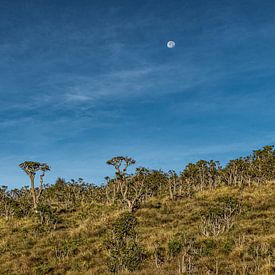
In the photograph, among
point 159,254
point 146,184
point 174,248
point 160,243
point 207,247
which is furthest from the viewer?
point 146,184

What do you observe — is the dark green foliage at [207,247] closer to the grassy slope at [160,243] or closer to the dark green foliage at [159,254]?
the grassy slope at [160,243]

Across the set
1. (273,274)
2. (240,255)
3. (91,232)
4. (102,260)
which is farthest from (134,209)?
(273,274)

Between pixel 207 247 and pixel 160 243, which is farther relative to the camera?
pixel 160 243

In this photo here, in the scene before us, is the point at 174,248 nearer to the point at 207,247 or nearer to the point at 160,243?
the point at 207,247

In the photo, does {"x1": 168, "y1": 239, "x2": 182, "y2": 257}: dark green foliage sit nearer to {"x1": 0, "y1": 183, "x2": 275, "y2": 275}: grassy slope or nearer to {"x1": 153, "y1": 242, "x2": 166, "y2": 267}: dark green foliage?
{"x1": 0, "y1": 183, "x2": 275, "y2": 275}: grassy slope

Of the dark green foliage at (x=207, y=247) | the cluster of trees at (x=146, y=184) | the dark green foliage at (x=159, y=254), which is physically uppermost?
the cluster of trees at (x=146, y=184)

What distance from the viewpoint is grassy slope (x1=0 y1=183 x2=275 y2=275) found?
56.4 feet

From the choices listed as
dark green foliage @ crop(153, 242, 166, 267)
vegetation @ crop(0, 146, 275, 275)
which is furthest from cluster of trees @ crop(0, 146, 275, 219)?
dark green foliage @ crop(153, 242, 166, 267)

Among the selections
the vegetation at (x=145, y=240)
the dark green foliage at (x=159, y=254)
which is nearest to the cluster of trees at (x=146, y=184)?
the vegetation at (x=145, y=240)

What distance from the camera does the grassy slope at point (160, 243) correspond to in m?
17.2

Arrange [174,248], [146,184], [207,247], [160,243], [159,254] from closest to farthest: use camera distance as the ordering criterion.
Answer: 1. [174,248]
2. [207,247]
3. [159,254]
4. [160,243]
5. [146,184]

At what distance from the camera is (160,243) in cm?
2422

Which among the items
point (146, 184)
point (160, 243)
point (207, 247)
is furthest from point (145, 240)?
point (146, 184)

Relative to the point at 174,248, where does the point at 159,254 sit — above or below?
below
